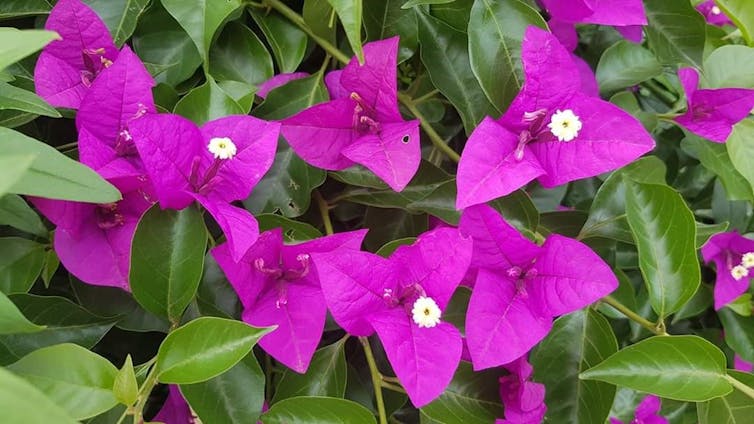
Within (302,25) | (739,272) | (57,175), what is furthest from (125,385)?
(739,272)

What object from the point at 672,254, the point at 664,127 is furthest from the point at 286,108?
the point at 664,127

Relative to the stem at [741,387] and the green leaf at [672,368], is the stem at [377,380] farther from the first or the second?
the stem at [741,387]

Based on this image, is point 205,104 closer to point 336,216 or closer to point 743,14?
point 336,216

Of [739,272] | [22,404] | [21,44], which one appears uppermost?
[21,44]

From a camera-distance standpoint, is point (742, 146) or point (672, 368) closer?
point (672, 368)

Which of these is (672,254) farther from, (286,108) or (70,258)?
(70,258)

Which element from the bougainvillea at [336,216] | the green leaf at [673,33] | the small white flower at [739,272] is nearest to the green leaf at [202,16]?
the bougainvillea at [336,216]

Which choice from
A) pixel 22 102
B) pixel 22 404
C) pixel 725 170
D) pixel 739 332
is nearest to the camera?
pixel 22 404

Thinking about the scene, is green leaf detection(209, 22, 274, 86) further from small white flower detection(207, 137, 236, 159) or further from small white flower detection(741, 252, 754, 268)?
small white flower detection(741, 252, 754, 268)
